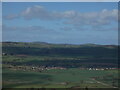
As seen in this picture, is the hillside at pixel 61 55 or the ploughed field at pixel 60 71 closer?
the ploughed field at pixel 60 71

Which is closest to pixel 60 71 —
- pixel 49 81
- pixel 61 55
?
pixel 49 81

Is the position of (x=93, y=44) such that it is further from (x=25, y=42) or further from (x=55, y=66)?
(x=55, y=66)

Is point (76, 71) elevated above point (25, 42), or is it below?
below

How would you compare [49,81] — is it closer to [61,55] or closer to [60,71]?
[60,71]

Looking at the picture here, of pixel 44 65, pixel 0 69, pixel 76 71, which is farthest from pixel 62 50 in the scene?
pixel 0 69

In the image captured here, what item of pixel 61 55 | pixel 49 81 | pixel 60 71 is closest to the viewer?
pixel 49 81

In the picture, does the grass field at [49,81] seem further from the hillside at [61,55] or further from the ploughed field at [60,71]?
the hillside at [61,55]

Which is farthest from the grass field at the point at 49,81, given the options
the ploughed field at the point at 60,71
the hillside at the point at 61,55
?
the hillside at the point at 61,55

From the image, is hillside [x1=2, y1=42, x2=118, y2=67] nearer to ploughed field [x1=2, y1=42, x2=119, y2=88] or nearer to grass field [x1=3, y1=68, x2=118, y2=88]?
ploughed field [x1=2, y1=42, x2=119, y2=88]

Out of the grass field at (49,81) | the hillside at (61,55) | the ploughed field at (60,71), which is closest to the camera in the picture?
the grass field at (49,81)

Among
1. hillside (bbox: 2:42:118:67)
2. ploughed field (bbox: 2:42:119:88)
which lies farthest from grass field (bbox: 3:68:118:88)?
hillside (bbox: 2:42:118:67)

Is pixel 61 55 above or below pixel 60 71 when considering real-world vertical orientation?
above
